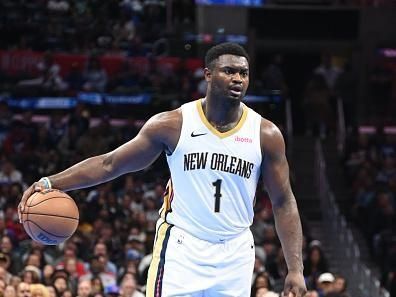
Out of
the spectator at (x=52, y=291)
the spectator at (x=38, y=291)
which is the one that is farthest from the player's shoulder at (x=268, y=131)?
the spectator at (x=52, y=291)

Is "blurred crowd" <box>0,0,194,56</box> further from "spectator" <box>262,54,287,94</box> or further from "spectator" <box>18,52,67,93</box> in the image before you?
"spectator" <box>262,54,287,94</box>

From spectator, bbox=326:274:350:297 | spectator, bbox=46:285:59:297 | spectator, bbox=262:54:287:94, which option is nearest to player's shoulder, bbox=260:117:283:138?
spectator, bbox=46:285:59:297

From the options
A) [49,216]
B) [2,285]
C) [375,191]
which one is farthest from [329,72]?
[49,216]

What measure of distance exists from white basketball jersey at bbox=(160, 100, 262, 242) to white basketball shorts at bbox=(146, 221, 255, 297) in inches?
2.6

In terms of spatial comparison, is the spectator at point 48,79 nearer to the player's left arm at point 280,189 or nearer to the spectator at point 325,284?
the spectator at point 325,284

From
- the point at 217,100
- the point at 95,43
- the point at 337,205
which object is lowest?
the point at 337,205

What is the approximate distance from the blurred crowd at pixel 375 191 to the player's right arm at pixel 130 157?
9365 mm

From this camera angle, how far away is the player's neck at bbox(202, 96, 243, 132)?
652 centimetres

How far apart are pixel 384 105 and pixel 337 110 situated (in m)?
1.78

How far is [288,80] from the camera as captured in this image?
2588 cm

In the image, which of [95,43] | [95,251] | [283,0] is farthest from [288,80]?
[95,251]

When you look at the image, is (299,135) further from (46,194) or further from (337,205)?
(46,194)

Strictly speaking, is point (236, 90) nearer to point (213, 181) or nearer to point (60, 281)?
point (213, 181)

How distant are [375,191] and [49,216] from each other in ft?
41.4
